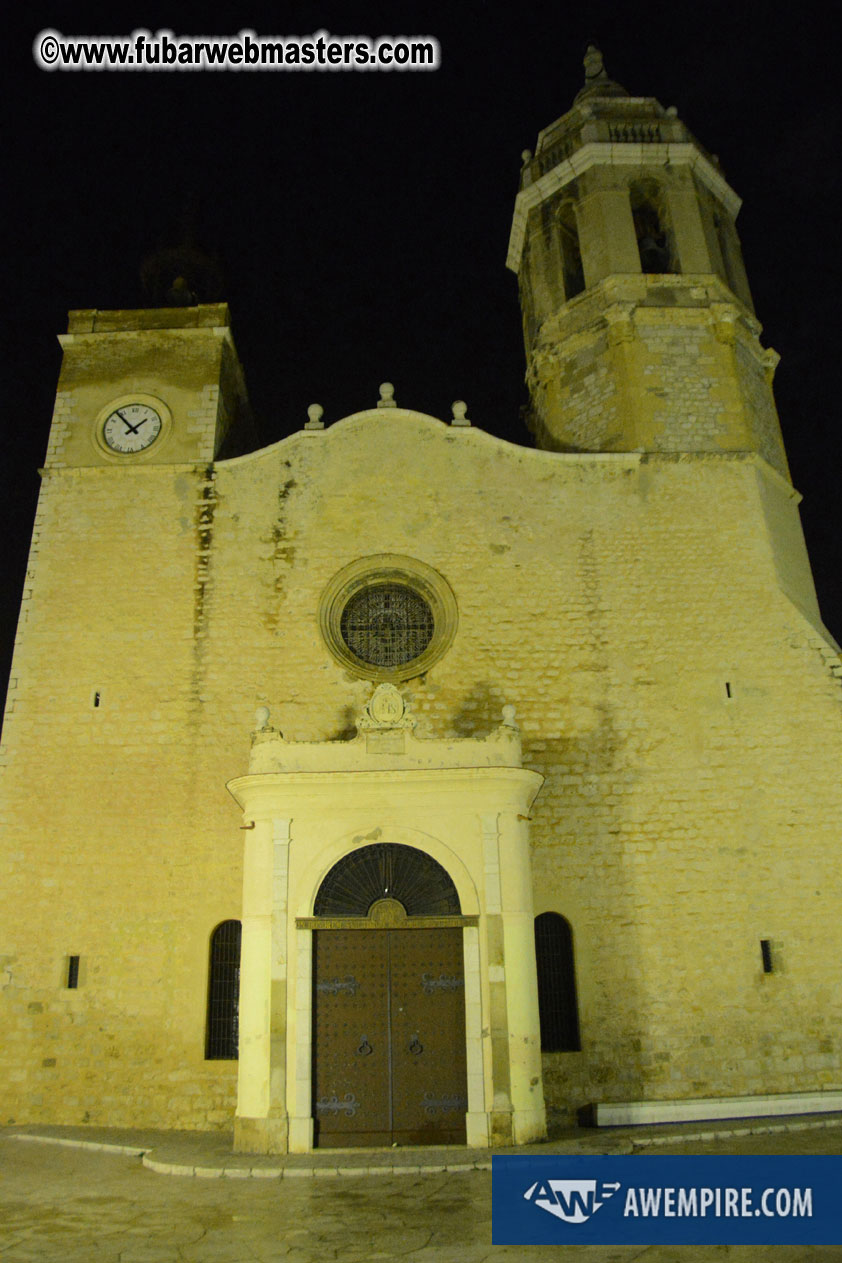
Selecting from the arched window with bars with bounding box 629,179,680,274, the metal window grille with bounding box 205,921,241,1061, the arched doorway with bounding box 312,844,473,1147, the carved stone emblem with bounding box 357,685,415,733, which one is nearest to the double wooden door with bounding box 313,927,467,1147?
the arched doorway with bounding box 312,844,473,1147

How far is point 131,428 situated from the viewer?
44.5 ft

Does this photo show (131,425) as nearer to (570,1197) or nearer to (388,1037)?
(388,1037)

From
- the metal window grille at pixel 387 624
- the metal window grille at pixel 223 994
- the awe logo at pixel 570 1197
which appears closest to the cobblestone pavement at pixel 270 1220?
the awe logo at pixel 570 1197

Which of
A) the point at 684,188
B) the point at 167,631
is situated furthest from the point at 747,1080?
the point at 684,188

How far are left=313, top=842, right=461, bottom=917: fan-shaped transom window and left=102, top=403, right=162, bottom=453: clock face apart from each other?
24.9ft

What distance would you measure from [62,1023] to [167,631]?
4978 mm

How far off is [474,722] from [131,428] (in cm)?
695

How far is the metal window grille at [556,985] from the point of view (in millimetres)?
10438

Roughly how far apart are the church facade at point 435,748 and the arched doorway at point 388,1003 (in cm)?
3

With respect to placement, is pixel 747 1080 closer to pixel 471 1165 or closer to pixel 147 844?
pixel 471 1165

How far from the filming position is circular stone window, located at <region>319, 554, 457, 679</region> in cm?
1204

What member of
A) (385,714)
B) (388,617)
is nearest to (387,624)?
(388,617)

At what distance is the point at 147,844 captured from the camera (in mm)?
11156

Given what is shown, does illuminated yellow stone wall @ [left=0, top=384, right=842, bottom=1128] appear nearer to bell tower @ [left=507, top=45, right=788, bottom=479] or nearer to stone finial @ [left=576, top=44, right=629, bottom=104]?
bell tower @ [left=507, top=45, right=788, bottom=479]
